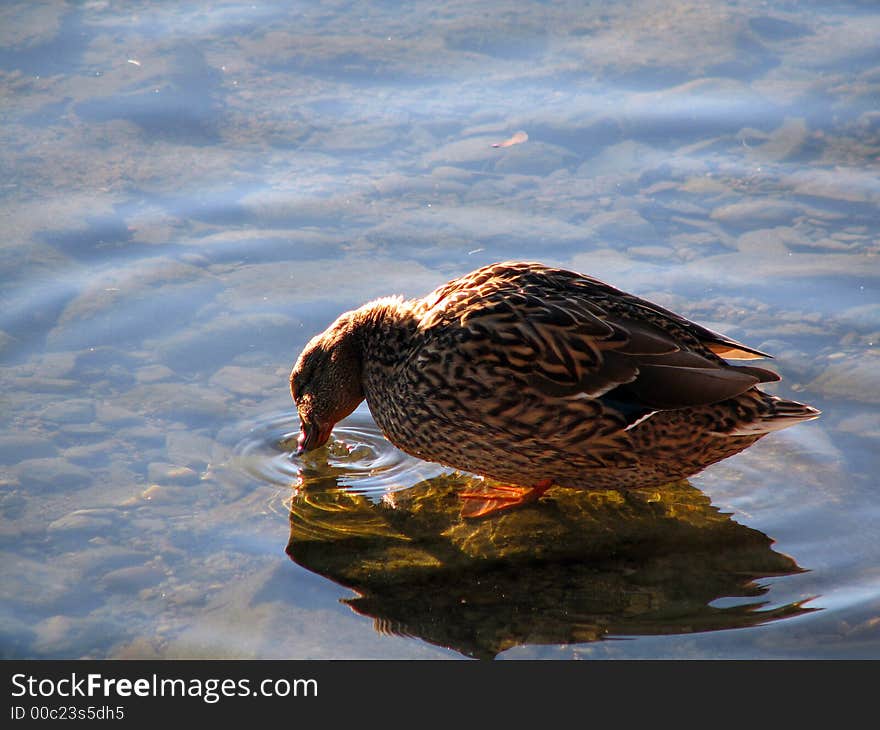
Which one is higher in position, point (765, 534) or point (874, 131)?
point (874, 131)

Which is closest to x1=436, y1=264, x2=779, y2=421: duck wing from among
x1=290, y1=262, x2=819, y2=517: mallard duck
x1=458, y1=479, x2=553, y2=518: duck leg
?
x1=290, y1=262, x2=819, y2=517: mallard duck

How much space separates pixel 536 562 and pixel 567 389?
899mm

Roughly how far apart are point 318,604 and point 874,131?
6228mm

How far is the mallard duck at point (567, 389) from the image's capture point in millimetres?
6531

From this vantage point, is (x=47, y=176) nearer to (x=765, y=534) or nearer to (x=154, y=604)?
(x=154, y=604)

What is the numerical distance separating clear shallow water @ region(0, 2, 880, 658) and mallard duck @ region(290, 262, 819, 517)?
1.55 ft

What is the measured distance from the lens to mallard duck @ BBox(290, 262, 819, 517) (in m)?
6.53

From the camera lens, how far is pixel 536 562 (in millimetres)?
6531

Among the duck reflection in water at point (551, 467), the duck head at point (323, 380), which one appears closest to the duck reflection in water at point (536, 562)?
the duck reflection in water at point (551, 467)

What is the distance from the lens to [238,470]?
7.14 m

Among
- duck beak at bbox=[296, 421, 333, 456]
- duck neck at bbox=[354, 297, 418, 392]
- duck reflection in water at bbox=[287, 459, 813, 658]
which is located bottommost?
duck reflection in water at bbox=[287, 459, 813, 658]

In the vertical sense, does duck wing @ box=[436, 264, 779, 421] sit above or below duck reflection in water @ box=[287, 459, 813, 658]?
above

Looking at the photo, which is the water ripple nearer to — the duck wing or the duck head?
the duck head

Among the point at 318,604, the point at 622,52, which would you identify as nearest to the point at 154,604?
the point at 318,604
